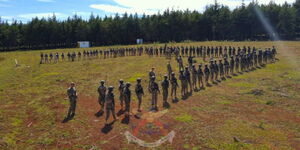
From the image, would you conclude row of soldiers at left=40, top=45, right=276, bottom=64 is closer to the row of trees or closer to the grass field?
the grass field

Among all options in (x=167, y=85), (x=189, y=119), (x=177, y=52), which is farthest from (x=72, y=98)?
(x=177, y=52)

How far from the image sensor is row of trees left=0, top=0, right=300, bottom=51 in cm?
7331

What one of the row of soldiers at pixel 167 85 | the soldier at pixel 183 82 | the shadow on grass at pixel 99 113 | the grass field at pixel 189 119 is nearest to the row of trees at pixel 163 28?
the row of soldiers at pixel 167 85

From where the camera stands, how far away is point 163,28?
83.1 metres

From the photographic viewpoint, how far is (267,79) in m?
24.5

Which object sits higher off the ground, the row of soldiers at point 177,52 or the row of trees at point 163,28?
the row of trees at point 163,28

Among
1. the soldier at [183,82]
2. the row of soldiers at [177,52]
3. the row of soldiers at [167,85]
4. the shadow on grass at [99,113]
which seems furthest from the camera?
the row of soldiers at [177,52]

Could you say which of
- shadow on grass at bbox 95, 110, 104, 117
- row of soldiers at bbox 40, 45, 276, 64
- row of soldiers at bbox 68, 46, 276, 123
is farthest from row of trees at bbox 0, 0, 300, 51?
shadow on grass at bbox 95, 110, 104, 117

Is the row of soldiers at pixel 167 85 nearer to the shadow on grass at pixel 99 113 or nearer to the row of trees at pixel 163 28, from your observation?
the shadow on grass at pixel 99 113

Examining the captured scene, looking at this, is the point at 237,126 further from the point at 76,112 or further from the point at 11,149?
the point at 11,149

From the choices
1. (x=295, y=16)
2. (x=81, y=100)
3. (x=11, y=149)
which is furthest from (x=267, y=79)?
(x=295, y=16)

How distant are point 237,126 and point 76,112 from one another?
31.2ft

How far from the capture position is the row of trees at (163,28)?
73.3 m

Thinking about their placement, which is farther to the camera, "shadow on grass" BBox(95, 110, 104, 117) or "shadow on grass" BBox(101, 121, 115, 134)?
"shadow on grass" BBox(95, 110, 104, 117)
